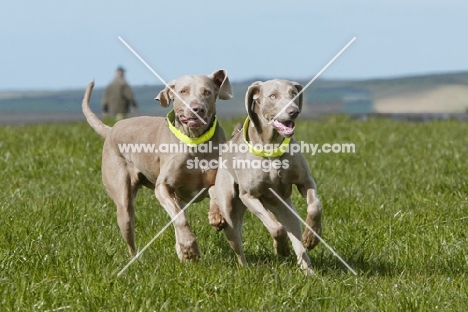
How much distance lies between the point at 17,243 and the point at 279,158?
185 cm

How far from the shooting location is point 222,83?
630 cm

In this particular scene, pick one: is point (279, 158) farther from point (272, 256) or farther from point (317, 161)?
point (317, 161)

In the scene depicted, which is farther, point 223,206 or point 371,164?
point 371,164

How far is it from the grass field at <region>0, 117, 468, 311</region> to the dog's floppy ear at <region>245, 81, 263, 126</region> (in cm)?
94

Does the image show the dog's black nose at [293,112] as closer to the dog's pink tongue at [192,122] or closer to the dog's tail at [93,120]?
the dog's pink tongue at [192,122]

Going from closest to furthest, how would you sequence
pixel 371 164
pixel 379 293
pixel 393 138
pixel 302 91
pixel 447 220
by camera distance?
pixel 379 293 → pixel 302 91 → pixel 447 220 → pixel 371 164 → pixel 393 138

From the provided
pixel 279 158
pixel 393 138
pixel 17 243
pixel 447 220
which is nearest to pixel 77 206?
pixel 17 243

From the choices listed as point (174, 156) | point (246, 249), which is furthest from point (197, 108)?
point (246, 249)

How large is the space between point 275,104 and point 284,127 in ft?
0.58

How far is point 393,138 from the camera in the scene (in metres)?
14.3

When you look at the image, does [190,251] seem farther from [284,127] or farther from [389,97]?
[389,97]

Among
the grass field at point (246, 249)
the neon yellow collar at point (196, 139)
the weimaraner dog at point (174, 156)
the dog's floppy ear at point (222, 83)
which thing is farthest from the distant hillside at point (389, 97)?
the neon yellow collar at point (196, 139)

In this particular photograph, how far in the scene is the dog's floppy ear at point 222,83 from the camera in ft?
20.7

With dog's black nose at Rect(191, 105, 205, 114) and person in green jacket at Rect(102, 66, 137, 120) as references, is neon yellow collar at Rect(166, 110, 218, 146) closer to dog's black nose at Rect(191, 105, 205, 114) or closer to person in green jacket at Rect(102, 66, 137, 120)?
dog's black nose at Rect(191, 105, 205, 114)
